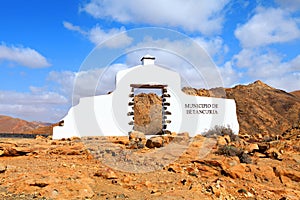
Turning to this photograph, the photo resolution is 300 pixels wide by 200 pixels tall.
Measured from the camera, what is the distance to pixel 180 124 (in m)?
17.7

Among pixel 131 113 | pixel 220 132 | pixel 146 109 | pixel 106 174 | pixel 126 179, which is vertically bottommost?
pixel 126 179

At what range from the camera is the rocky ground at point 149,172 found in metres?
6.66

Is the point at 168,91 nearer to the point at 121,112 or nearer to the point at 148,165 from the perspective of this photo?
the point at 121,112

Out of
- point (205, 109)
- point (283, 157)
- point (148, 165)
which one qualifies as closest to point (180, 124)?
point (205, 109)

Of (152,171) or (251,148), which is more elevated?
(251,148)

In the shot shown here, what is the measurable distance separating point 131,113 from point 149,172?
8.43m

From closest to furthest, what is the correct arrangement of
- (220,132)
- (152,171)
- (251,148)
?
1. (152,171)
2. (251,148)
3. (220,132)

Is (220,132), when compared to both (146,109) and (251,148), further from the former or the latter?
(146,109)

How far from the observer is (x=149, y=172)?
28.6 feet

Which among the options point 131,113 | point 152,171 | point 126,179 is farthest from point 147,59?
point 126,179

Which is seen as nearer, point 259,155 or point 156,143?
point 259,155

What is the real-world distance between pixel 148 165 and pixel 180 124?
863 centimetres

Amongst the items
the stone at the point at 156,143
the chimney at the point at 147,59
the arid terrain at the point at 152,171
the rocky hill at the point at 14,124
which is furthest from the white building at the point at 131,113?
the rocky hill at the point at 14,124

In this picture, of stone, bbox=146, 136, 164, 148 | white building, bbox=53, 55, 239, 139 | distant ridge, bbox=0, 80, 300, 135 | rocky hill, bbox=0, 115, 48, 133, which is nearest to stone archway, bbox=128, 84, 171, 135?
distant ridge, bbox=0, 80, 300, 135
